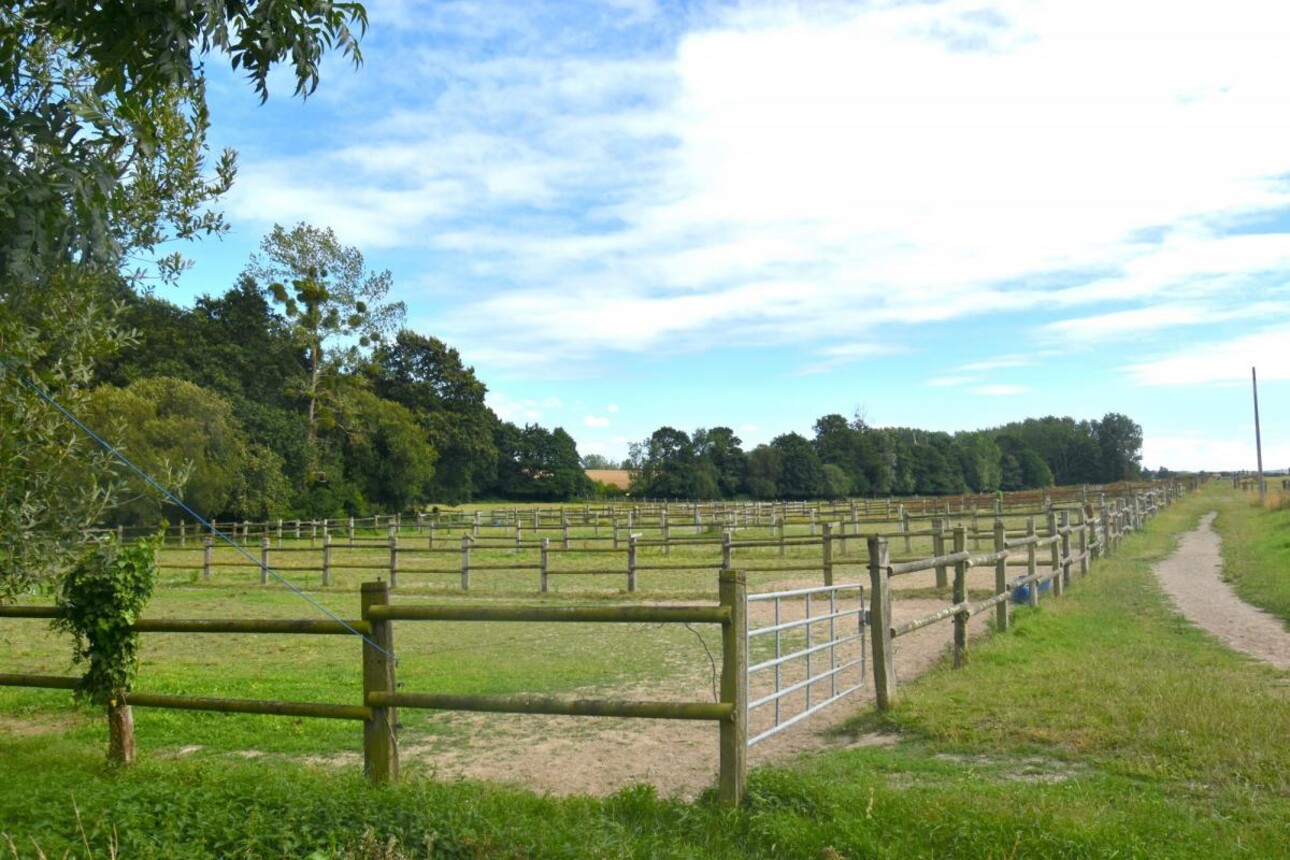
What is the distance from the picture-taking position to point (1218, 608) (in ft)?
46.5

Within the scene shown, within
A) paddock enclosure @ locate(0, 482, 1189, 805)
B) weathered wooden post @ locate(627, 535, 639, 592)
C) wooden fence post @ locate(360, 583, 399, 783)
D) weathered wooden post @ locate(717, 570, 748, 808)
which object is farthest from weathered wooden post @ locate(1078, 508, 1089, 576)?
wooden fence post @ locate(360, 583, 399, 783)

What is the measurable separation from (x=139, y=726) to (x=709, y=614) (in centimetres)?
533

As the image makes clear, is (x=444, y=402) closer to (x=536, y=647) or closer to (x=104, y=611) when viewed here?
(x=536, y=647)

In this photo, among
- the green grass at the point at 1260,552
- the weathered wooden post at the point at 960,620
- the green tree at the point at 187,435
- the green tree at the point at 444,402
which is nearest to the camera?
the weathered wooden post at the point at 960,620

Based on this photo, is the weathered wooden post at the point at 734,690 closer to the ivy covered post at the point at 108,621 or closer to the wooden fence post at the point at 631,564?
the ivy covered post at the point at 108,621

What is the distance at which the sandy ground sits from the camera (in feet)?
20.4

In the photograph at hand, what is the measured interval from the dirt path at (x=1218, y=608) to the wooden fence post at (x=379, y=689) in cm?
814

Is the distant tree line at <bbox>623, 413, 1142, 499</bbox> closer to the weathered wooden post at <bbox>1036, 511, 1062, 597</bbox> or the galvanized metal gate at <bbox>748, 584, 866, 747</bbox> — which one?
the weathered wooden post at <bbox>1036, 511, 1062, 597</bbox>

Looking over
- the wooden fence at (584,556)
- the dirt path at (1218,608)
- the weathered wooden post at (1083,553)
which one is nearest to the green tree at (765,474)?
the wooden fence at (584,556)

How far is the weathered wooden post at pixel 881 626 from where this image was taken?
296 inches

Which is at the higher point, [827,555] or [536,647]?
[827,555]

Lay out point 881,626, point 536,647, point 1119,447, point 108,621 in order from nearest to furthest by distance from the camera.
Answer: point 108,621, point 881,626, point 536,647, point 1119,447

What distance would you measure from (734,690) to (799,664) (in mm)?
5950

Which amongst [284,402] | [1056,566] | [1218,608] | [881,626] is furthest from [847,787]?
[284,402]
